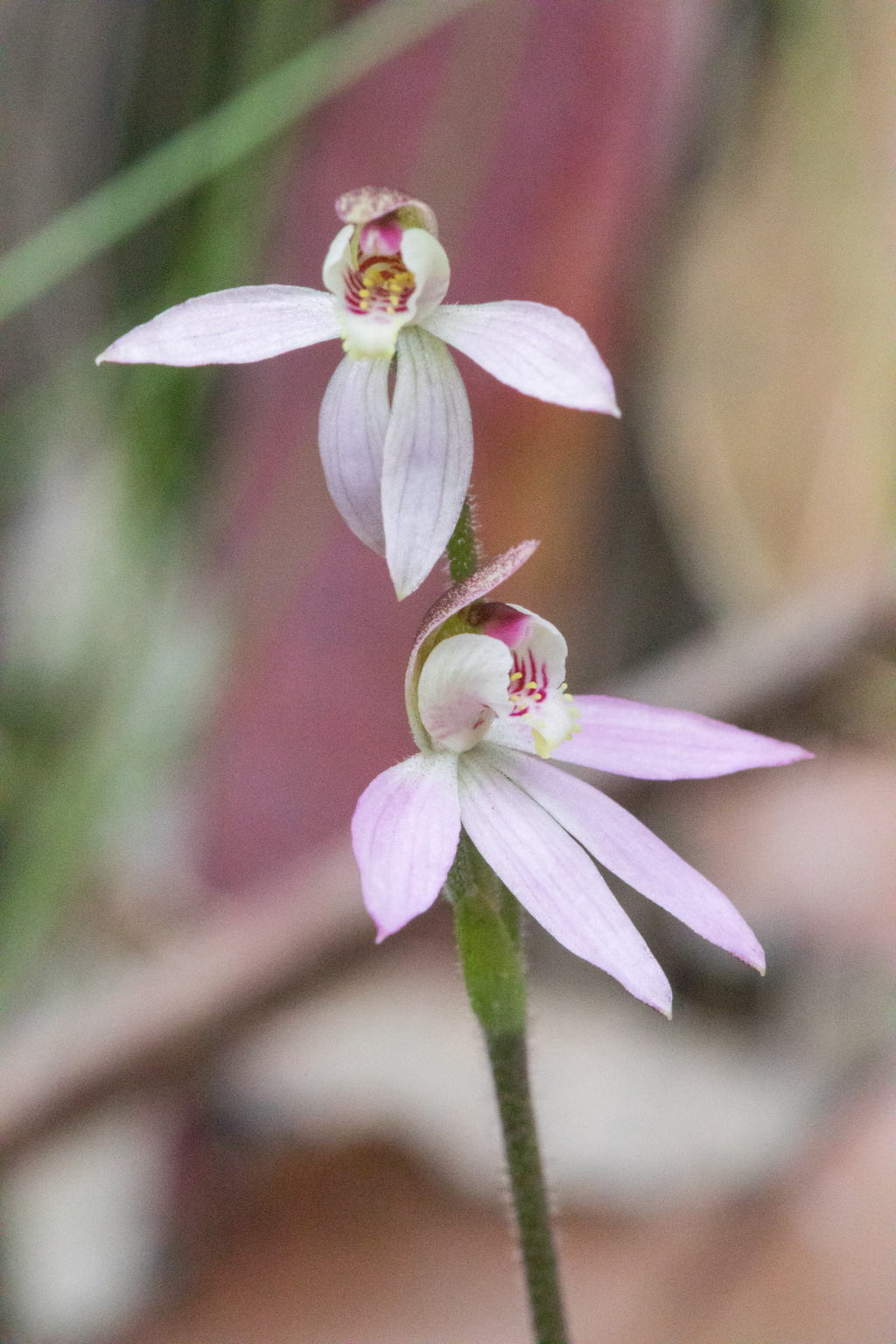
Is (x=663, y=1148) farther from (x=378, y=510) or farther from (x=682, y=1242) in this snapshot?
(x=378, y=510)

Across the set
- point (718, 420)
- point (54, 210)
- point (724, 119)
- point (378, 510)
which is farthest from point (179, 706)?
point (378, 510)

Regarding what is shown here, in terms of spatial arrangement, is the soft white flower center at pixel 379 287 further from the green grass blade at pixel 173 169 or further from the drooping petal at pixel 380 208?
the green grass blade at pixel 173 169

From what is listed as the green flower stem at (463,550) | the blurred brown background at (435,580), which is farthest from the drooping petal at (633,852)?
the blurred brown background at (435,580)

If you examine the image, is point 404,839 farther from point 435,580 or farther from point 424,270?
point 435,580

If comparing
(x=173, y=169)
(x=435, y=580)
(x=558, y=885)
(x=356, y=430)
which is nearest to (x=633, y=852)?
(x=558, y=885)

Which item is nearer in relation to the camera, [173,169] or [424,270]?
[424,270]

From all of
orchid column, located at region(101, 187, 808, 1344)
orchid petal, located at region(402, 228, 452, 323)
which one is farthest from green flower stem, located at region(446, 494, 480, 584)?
A: orchid petal, located at region(402, 228, 452, 323)

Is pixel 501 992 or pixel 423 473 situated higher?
pixel 423 473
